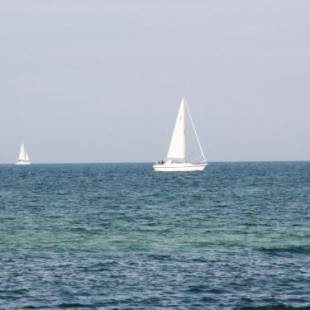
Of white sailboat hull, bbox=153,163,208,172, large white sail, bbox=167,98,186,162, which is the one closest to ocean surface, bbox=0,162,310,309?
large white sail, bbox=167,98,186,162

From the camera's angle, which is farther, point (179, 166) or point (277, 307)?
point (179, 166)

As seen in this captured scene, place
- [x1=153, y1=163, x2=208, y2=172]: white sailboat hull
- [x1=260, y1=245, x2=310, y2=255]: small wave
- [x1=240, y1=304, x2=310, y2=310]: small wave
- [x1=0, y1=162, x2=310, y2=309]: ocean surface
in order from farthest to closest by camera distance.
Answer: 1. [x1=153, y1=163, x2=208, y2=172]: white sailboat hull
2. [x1=260, y1=245, x2=310, y2=255]: small wave
3. [x1=0, y1=162, x2=310, y2=309]: ocean surface
4. [x1=240, y1=304, x2=310, y2=310]: small wave

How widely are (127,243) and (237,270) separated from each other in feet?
33.8

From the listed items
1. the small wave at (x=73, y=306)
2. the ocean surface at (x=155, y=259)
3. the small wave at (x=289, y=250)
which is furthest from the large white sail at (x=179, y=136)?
the small wave at (x=73, y=306)

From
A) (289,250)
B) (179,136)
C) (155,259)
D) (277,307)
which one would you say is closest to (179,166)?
(179,136)

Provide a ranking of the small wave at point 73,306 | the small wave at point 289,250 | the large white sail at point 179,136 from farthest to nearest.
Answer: the large white sail at point 179,136, the small wave at point 289,250, the small wave at point 73,306

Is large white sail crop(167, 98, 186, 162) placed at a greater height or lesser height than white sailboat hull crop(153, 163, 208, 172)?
greater

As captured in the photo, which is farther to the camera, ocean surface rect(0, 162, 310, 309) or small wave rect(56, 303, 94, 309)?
ocean surface rect(0, 162, 310, 309)

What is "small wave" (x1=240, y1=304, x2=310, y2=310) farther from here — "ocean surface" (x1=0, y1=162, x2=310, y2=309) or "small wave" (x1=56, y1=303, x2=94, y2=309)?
"small wave" (x1=56, y1=303, x2=94, y2=309)

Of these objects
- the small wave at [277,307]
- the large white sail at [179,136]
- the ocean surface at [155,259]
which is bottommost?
the small wave at [277,307]

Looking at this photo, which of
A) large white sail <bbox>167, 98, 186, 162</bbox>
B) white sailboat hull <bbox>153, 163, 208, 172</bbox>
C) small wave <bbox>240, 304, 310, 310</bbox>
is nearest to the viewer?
small wave <bbox>240, 304, 310, 310</bbox>

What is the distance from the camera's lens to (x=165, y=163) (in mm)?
160625

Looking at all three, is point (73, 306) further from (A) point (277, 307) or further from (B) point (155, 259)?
(B) point (155, 259)

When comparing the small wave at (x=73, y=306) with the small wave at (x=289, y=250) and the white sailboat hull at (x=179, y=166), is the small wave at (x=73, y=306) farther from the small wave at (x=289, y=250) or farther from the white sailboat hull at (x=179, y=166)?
the white sailboat hull at (x=179, y=166)
